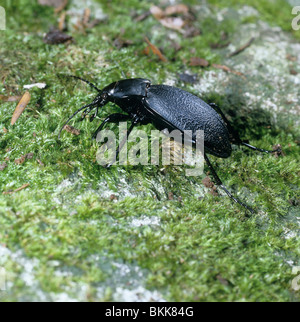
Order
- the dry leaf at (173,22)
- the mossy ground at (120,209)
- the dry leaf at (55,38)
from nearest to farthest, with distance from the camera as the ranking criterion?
the mossy ground at (120,209) < the dry leaf at (55,38) < the dry leaf at (173,22)

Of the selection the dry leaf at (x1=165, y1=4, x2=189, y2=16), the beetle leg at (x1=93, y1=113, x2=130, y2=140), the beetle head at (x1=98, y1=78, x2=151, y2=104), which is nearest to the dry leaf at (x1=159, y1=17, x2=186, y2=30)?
the dry leaf at (x1=165, y1=4, x2=189, y2=16)

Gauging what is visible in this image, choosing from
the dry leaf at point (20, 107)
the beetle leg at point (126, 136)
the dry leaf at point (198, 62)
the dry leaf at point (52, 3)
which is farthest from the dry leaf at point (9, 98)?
the dry leaf at point (198, 62)

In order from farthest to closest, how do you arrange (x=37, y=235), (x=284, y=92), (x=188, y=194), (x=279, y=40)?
A: (x=279, y=40)
(x=284, y=92)
(x=188, y=194)
(x=37, y=235)

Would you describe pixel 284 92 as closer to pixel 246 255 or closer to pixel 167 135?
pixel 167 135

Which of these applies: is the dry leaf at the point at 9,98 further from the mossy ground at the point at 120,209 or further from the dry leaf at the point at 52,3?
the dry leaf at the point at 52,3

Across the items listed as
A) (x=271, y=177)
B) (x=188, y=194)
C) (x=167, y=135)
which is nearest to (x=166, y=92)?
(x=167, y=135)

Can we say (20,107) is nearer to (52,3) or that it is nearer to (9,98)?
(9,98)
